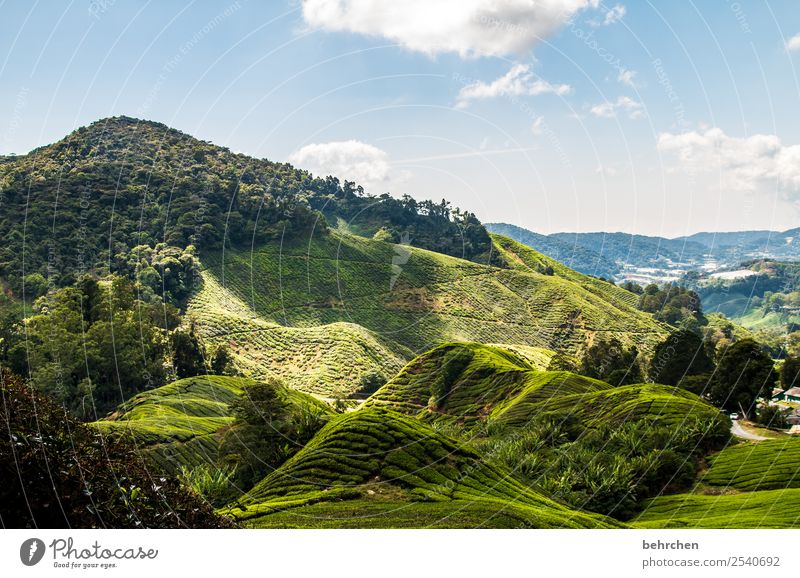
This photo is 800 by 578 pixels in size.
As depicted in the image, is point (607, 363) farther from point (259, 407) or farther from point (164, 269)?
point (164, 269)

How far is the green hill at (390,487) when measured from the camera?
61.2 feet

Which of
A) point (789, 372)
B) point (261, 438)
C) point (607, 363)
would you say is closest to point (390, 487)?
point (261, 438)

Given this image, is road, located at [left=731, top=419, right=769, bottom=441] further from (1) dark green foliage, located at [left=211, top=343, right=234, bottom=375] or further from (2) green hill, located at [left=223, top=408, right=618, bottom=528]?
(1) dark green foliage, located at [left=211, top=343, right=234, bottom=375]

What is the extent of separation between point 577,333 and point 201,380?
65.8 m

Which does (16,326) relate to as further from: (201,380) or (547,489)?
(547,489)

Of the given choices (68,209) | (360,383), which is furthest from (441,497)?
(68,209)

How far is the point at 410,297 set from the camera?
102 m

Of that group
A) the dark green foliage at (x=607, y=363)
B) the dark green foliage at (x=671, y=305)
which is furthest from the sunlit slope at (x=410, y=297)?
the dark green foliage at (x=607, y=363)

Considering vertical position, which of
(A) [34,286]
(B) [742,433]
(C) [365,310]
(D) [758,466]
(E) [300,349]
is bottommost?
(B) [742,433]

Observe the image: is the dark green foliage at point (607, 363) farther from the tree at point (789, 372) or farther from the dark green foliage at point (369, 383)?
the dark green foliage at point (369, 383)

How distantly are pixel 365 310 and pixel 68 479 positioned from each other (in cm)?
7951

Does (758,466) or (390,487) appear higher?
(390,487)

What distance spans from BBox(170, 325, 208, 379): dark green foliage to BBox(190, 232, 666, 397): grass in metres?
7.94

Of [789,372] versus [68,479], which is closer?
[68,479]
